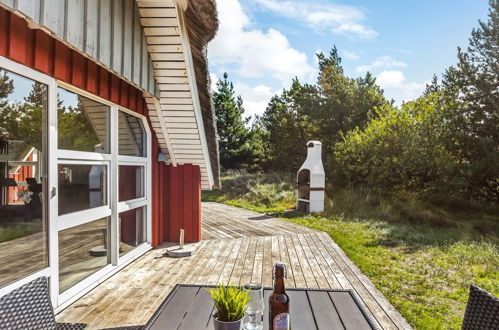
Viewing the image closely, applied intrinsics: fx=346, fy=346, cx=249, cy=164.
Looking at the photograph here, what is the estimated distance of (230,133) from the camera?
69.9 feet

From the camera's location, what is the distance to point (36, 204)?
7.89ft

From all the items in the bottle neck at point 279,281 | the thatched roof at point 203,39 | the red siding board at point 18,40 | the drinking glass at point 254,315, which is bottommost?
the drinking glass at point 254,315

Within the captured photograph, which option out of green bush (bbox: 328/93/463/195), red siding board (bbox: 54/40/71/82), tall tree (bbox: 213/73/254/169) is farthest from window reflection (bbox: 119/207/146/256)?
tall tree (bbox: 213/73/254/169)

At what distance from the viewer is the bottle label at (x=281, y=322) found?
1232mm

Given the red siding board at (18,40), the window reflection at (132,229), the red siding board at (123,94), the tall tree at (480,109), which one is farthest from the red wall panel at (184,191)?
the tall tree at (480,109)

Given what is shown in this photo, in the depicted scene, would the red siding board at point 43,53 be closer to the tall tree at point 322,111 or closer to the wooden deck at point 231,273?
the wooden deck at point 231,273

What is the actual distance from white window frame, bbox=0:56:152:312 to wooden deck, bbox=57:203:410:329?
107 millimetres

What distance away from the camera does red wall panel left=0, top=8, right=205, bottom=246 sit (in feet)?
6.92

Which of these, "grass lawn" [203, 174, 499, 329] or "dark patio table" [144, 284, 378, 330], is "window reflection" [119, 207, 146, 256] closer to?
"dark patio table" [144, 284, 378, 330]

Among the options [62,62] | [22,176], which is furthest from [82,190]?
[62,62]

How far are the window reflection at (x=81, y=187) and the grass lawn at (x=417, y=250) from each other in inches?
113

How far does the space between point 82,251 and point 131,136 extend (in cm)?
152

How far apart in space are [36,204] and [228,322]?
6.07 feet

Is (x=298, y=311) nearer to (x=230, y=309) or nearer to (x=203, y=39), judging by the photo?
(x=230, y=309)
